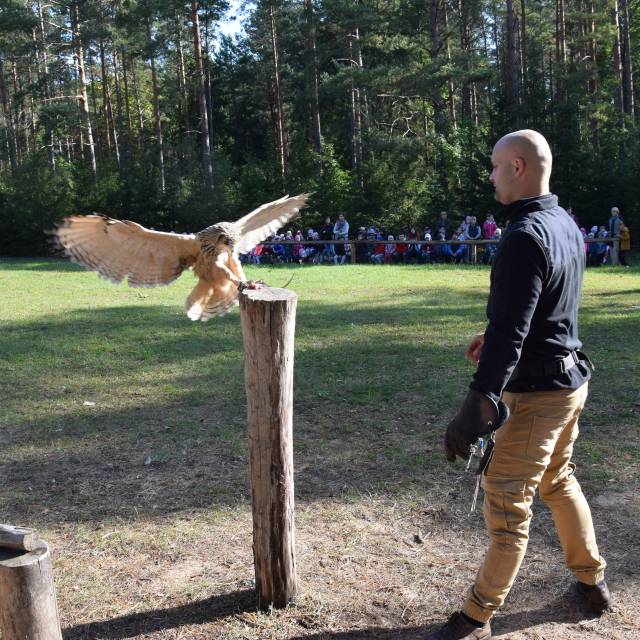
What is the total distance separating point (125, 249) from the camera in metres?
5.61

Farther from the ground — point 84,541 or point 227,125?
point 227,125

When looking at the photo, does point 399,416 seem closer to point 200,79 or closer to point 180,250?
point 180,250

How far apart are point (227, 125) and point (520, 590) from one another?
143 ft

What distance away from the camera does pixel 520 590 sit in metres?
3.59

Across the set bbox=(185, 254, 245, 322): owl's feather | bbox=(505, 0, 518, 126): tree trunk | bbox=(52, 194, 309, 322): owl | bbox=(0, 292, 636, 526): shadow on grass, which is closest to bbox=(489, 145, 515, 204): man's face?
bbox=(0, 292, 636, 526): shadow on grass

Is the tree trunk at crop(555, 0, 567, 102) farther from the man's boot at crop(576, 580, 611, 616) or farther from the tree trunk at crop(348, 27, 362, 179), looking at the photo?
the man's boot at crop(576, 580, 611, 616)

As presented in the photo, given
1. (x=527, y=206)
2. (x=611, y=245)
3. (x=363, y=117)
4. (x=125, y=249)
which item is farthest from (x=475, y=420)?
(x=363, y=117)

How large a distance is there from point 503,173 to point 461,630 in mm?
1981

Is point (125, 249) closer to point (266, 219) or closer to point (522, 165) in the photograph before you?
point (266, 219)

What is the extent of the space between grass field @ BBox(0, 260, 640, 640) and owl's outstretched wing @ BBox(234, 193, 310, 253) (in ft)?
5.39

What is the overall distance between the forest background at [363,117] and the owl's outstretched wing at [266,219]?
63.5ft

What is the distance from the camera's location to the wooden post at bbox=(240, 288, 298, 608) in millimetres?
3348

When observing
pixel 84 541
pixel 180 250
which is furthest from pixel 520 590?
pixel 180 250

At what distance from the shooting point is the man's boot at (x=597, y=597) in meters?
3.32
